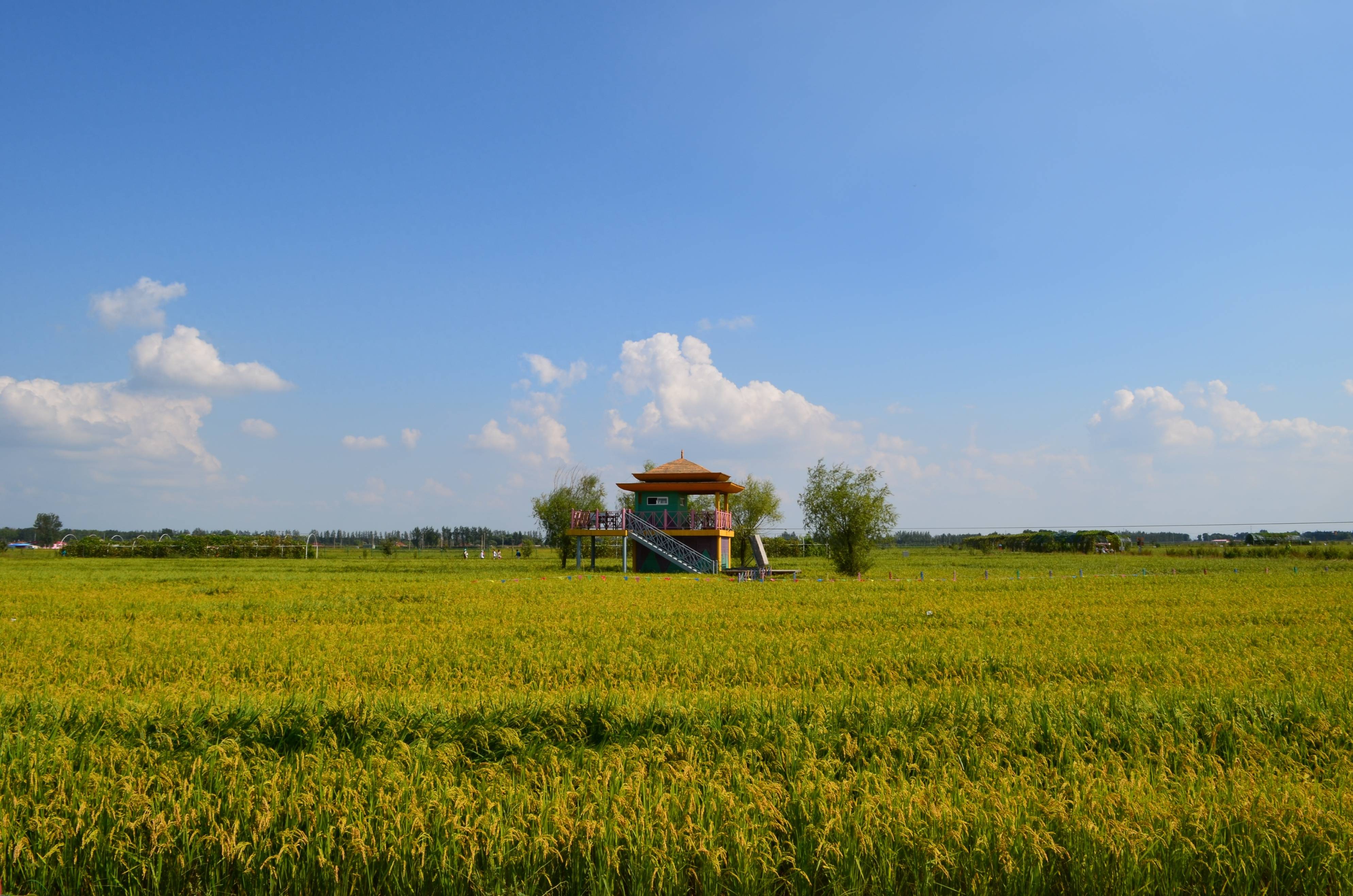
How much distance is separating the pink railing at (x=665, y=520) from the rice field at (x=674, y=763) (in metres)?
29.5

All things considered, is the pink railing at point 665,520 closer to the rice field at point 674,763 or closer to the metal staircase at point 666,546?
the metal staircase at point 666,546

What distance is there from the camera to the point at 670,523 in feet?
156

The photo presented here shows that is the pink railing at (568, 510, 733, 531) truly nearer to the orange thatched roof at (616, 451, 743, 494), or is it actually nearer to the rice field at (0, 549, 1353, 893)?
the orange thatched roof at (616, 451, 743, 494)

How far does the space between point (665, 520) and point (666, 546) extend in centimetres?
194

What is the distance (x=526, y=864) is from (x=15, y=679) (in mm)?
12211

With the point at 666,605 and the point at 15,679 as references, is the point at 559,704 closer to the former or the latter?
the point at 15,679

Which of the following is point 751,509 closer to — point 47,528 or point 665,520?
point 665,520

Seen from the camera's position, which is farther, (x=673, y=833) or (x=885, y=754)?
(x=885, y=754)

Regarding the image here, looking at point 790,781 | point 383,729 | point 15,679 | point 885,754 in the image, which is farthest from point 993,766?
point 15,679

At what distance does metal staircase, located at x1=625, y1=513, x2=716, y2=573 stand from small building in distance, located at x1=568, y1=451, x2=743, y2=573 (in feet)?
0.13

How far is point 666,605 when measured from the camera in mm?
22906

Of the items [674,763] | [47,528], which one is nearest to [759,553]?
[674,763]

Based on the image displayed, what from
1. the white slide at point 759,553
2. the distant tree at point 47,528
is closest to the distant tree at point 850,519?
the white slide at point 759,553

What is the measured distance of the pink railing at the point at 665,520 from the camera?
4591 cm
